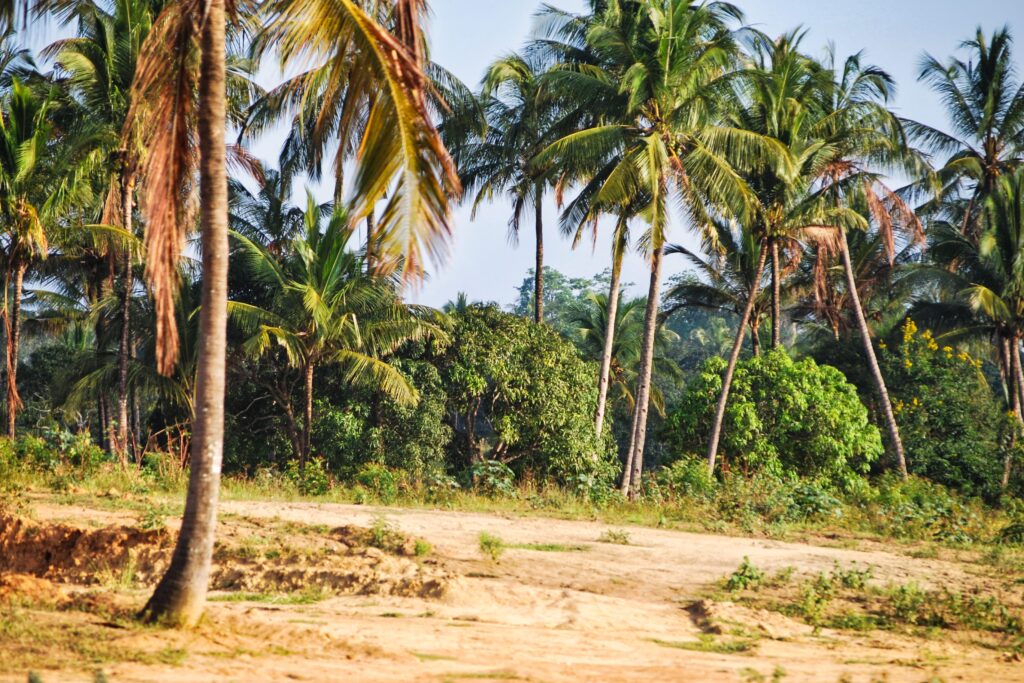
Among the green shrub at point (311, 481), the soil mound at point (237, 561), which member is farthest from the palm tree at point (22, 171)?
the soil mound at point (237, 561)

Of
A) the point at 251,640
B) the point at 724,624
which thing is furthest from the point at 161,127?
the point at 724,624

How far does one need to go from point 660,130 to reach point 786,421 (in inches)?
320

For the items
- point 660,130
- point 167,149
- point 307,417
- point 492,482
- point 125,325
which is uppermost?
point 660,130

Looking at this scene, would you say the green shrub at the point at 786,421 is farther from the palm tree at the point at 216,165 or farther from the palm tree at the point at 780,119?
the palm tree at the point at 216,165

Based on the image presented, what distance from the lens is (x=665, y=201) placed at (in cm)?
2136

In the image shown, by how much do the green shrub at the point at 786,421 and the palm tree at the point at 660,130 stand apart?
12.8 feet

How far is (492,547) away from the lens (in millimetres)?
11453

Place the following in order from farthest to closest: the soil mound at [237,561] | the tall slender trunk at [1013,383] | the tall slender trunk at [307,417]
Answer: the tall slender trunk at [1013,383] → the tall slender trunk at [307,417] → the soil mound at [237,561]

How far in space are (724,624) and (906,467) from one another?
20749 mm

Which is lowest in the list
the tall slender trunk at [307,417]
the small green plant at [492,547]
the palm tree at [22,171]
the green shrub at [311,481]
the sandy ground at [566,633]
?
the sandy ground at [566,633]

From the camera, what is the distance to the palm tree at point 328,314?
2117cm

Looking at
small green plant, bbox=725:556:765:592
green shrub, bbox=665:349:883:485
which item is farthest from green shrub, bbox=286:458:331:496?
green shrub, bbox=665:349:883:485

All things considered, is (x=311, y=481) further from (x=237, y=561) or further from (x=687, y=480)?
(x=237, y=561)

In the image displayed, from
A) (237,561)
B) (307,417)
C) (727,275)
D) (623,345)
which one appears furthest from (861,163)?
(237,561)
